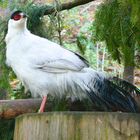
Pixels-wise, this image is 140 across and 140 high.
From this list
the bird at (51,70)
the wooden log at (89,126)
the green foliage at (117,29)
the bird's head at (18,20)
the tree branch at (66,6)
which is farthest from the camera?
the tree branch at (66,6)

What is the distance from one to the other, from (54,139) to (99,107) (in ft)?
3.35

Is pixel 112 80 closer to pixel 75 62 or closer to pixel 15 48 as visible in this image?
pixel 75 62

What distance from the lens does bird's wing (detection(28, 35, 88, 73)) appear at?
276 cm

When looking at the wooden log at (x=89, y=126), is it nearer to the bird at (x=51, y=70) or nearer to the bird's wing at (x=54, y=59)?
the bird at (x=51, y=70)

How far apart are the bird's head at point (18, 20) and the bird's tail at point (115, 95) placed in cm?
85

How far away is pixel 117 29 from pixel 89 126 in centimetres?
150

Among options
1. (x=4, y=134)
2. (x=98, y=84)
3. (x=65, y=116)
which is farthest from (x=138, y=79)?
(x=65, y=116)

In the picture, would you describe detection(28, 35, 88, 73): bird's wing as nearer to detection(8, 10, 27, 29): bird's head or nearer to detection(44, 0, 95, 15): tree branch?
detection(8, 10, 27, 29): bird's head

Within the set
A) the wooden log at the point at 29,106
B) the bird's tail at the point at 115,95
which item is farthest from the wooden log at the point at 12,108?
the bird's tail at the point at 115,95

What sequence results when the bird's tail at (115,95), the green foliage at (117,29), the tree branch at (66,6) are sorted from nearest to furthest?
the bird's tail at (115,95)
the green foliage at (117,29)
the tree branch at (66,6)

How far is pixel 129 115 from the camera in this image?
1.47 m

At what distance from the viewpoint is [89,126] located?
146 centimetres

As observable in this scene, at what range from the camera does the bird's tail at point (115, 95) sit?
2.29 meters

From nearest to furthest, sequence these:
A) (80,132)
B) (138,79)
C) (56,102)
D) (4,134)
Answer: (80,132)
(56,102)
(4,134)
(138,79)
